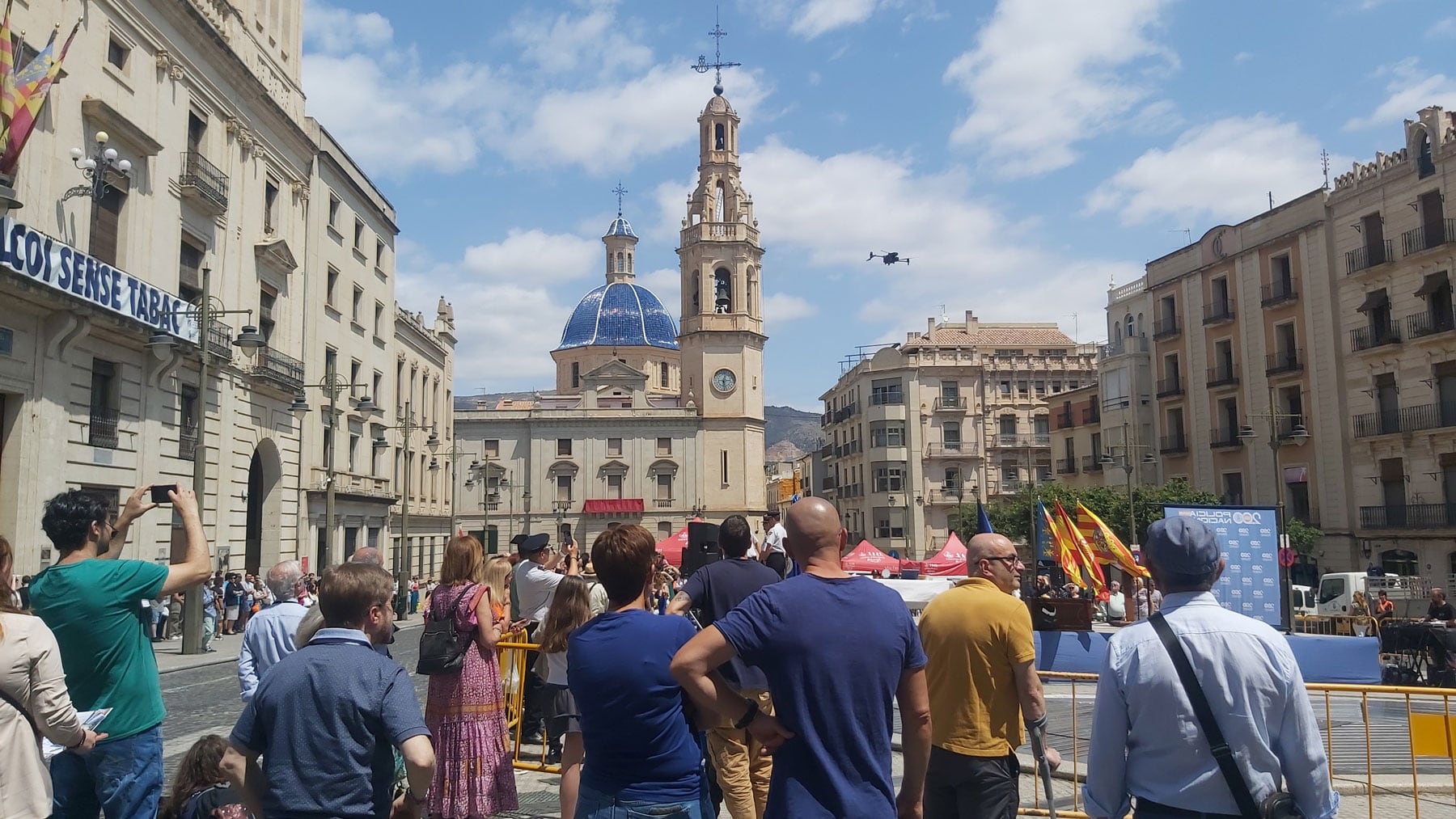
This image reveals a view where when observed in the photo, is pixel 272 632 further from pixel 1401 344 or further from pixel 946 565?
pixel 1401 344

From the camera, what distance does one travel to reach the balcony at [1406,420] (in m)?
31.4

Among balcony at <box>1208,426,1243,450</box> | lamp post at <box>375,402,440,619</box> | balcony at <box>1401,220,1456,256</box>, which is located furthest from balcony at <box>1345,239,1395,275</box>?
lamp post at <box>375,402,440,619</box>

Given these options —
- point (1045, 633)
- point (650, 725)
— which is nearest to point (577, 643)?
point (650, 725)

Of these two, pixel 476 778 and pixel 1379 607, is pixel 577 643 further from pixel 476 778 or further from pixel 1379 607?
pixel 1379 607

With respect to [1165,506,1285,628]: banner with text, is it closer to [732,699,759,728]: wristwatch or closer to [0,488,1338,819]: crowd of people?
[0,488,1338,819]: crowd of people

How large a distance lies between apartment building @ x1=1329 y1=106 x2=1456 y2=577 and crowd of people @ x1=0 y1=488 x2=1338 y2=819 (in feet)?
107

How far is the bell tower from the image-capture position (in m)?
65.2

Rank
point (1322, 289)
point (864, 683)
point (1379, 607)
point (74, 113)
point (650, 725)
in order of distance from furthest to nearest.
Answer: point (1322, 289) → point (1379, 607) → point (74, 113) → point (650, 725) → point (864, 683)

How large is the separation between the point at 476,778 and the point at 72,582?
2688mm

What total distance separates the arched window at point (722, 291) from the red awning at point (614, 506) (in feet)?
43.7

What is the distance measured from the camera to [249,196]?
2764 centimetres

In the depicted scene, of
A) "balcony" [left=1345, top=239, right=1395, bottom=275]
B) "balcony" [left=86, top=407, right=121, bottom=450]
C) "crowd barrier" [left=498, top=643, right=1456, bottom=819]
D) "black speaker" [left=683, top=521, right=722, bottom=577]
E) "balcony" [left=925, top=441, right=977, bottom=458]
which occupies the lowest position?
"crowd barrier" [left=498, top=643, right=1456, bottom=819]

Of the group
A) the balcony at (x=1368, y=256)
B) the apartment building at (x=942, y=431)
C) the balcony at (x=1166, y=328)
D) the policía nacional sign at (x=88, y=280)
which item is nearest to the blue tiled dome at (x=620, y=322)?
the apartment building at (x=942, y=431)

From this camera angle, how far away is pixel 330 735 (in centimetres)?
353
